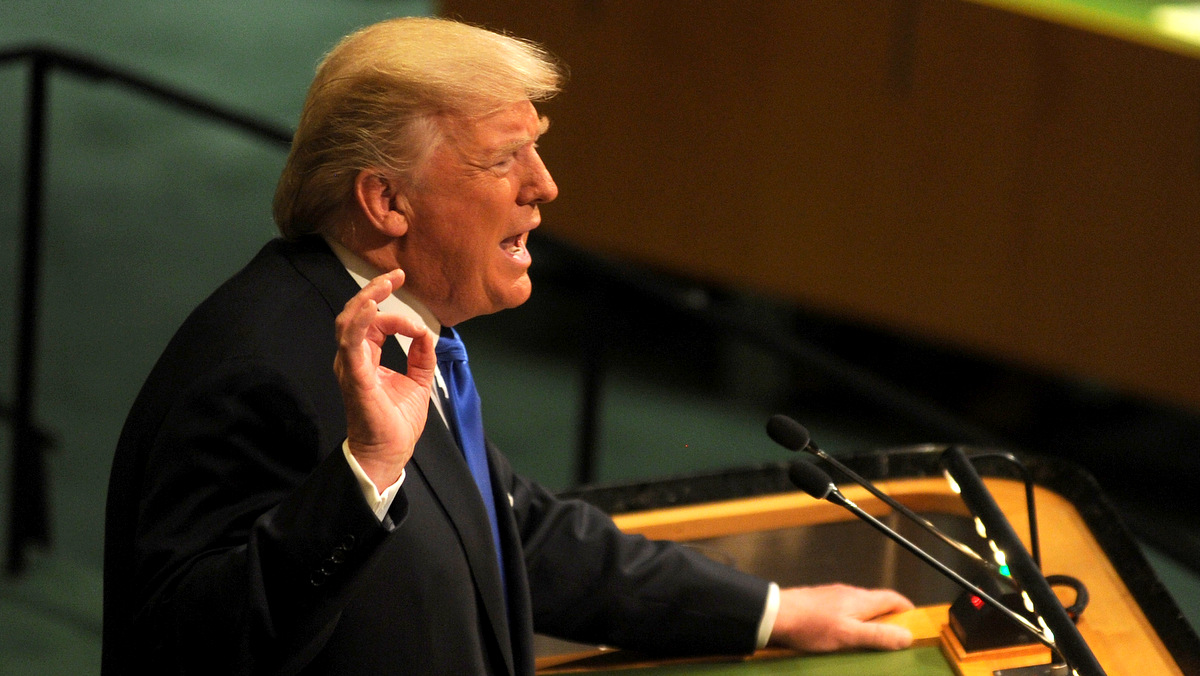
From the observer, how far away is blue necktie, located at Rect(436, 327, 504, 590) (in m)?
1.59

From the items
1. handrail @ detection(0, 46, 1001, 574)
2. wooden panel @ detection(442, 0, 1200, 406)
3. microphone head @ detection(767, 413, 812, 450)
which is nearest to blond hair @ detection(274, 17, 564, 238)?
microphone head @ detection(767, 413, 812, 450)

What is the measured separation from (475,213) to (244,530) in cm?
36

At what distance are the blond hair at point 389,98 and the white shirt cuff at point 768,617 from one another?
2.14ft

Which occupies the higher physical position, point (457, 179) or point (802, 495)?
point (457, 179)

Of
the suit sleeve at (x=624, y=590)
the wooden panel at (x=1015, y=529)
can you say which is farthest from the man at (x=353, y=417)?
the wooden panel at (x=1015, y=529)

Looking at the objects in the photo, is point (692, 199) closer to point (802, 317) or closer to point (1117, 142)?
point (802, 317)

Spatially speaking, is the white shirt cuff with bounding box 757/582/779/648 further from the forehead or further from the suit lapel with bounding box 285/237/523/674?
the forehead

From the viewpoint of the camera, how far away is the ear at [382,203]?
4.79ft

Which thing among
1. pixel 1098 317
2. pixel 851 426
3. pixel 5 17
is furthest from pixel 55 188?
pixel 1098 317

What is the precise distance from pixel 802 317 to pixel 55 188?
2.36m

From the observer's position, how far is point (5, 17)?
621 centimetres

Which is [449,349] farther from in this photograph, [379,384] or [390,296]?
[379,384]

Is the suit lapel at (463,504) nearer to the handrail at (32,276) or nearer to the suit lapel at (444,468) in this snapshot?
the suit lapel at (444,468)

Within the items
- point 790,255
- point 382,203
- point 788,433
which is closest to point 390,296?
point 382,203
